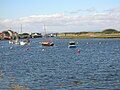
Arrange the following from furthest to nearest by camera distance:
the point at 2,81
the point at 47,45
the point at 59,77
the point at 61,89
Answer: the point at 47,45 < the point at 59,77 < the point at 2,81 < the point at 61,89

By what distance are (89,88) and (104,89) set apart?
1944 mm

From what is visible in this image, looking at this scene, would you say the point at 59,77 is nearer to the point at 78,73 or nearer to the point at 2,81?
the point at 78,73

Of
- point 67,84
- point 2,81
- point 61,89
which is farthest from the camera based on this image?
point 2,81

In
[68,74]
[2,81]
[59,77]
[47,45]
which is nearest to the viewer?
[2,81]

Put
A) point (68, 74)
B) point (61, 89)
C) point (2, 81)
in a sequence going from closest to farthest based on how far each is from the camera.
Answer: point (61, 89) < point (2, 81) < point (68, 74)

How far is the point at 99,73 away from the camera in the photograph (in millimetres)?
55094

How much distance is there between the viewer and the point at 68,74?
54656mm

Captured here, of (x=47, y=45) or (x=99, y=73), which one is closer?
(x=99, y=73)

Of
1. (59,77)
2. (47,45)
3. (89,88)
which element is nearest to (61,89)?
(89,88)

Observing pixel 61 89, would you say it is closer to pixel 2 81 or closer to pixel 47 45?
pixel 2 81

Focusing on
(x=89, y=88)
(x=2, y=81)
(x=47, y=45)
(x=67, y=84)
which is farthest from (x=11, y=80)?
(x=47, y=45)

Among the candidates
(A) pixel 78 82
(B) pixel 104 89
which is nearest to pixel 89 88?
(B) pixel 104 89

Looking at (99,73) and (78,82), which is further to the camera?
(99,73)

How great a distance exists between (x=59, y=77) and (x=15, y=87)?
34.5 feet
